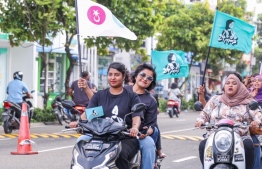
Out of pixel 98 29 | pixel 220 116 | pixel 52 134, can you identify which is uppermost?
pixel 98 29

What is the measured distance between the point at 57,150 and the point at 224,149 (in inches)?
282

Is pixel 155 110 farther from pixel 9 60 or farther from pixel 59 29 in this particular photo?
pixel 9 60

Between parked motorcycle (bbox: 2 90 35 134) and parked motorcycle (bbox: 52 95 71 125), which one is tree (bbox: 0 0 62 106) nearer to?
parked motorcycle (bbox: 52 95 71 125)

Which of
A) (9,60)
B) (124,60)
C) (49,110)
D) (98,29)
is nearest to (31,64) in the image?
(9,60)

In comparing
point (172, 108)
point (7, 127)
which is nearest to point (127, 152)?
point (7, 127)

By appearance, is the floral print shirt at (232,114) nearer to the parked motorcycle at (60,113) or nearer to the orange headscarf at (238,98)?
the orange headscarf at (238,98)

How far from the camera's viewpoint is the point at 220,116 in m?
8.84

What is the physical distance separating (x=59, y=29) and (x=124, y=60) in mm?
21645

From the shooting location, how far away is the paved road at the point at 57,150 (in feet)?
40.6

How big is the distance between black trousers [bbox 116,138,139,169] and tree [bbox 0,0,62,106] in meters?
14.4

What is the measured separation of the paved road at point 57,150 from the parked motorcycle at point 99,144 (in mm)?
4703

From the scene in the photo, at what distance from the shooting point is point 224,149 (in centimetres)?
797

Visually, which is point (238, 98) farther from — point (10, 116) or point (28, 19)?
point (28, 19)

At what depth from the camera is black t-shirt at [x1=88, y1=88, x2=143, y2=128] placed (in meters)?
7.75
